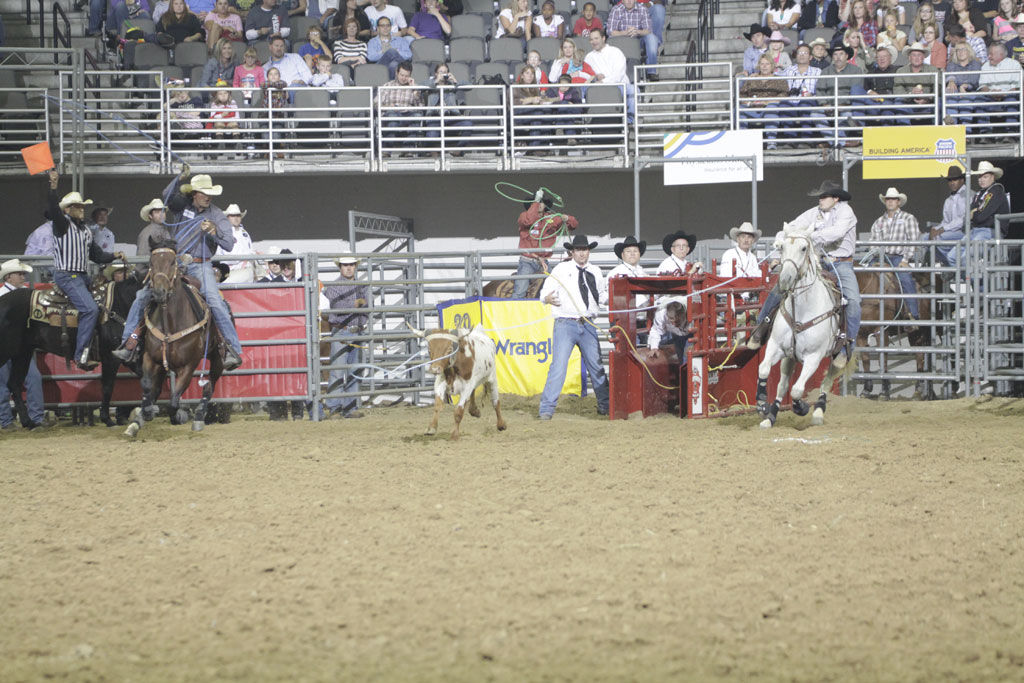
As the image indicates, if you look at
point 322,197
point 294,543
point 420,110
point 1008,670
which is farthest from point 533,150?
point 1008,670

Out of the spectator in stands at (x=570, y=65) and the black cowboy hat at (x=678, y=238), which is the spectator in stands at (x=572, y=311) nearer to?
the black cowboy hat at (x=678, y=238)

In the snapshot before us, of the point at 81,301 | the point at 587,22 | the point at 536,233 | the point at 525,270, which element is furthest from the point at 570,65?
the point at 81,301

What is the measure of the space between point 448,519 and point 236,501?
153cm

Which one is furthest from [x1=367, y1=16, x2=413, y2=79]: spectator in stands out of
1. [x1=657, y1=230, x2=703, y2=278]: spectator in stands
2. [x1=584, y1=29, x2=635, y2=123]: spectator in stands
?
[x1=657, y1=230, x2=703, y2=278]: spectator in stands

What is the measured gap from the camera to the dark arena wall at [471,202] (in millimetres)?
A: 18984

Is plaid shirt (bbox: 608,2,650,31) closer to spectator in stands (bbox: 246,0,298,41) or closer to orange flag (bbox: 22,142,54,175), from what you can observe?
spectator in stands (bbox: 246,0,298,41)

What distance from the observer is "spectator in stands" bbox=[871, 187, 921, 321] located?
47.8 ft

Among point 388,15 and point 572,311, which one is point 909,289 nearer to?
point 572,311

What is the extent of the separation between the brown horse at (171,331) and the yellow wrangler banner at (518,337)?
3.44 meters

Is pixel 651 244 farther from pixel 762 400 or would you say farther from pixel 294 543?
pixel 294 543

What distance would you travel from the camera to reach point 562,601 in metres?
5.23

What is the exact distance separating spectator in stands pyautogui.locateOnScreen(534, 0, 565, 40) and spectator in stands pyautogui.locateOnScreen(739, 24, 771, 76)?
3.06m

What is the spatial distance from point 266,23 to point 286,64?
135 centimetres

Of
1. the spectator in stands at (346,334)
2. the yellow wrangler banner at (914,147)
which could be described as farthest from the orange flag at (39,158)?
the yellow wrangler banner at (914,147)
